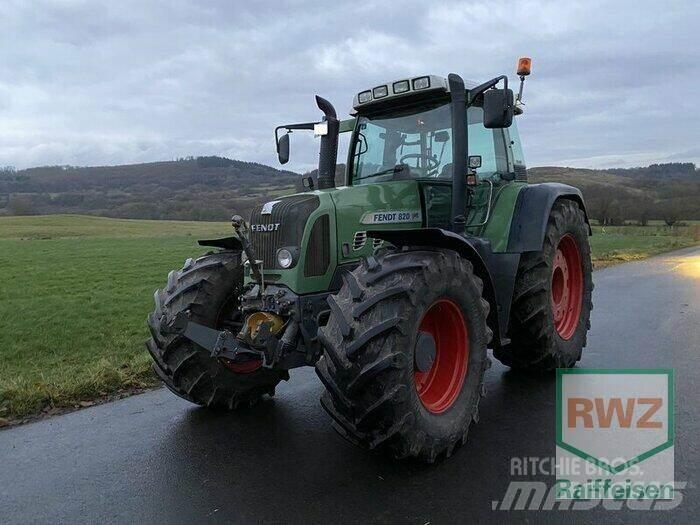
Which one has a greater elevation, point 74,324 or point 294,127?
point 294,127

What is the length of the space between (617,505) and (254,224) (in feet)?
9.52

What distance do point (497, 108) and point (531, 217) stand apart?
1.31 m

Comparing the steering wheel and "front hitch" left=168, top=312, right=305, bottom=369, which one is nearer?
"front hitch" left=168, top=312, right=305, bottom=369

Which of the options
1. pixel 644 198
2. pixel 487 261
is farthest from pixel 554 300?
pixel 644 198

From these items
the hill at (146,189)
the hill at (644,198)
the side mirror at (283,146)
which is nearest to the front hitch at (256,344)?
the side mirror at (283,146)

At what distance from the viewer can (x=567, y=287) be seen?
6055 millimetres

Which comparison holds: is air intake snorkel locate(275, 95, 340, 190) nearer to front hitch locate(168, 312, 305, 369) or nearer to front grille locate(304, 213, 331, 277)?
front grille locate(304, 213, 331, 277)

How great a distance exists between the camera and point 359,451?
Answer: 3.84m

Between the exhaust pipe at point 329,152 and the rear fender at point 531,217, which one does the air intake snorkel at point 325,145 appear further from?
the rear fender at point 531,217

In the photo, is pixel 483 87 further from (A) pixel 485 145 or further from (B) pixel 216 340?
(B) pixel 216 340

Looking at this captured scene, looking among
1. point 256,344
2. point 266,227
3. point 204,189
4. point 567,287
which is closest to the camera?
point 256,344

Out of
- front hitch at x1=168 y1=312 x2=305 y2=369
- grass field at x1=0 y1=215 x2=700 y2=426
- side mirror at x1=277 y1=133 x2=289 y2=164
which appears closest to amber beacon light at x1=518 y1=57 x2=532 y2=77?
side mirror at x1=277 y1=133 x2=289 y2=164

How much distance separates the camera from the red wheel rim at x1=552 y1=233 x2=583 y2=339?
5.77 metres

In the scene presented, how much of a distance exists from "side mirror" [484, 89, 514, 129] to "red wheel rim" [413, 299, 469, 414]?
1.34 meters
